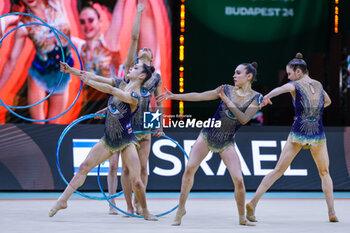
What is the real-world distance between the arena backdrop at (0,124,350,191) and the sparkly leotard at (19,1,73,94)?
1450 millimetres

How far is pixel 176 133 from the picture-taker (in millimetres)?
11211

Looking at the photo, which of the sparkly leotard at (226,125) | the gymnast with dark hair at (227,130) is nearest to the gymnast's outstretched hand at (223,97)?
the gymnast with dark hair at (227,130)

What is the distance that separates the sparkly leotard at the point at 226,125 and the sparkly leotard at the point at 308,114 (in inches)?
28.4

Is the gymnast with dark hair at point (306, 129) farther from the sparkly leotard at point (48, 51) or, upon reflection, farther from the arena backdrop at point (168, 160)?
the sparkly leotard at point (48, 51)

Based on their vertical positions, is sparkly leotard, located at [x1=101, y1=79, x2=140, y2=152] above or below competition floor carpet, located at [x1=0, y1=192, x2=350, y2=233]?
above

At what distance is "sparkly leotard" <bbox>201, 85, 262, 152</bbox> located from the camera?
23.4ft

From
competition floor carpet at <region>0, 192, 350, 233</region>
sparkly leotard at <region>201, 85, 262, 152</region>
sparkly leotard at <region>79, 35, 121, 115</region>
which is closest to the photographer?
competition floor carpet at <region>0, 192, 350, 233</region>

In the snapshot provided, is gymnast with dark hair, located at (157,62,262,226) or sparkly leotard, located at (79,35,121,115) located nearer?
gymnast with dark hair, located at (157,62,262,226)

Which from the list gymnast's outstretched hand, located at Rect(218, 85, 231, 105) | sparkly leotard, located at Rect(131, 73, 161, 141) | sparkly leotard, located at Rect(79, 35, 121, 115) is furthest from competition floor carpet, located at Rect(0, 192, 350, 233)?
sparkly leotard, located at Rect(79, 35, 121, 115)

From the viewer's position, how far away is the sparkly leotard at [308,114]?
298 inches

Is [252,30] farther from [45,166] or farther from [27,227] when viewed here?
[27,227]

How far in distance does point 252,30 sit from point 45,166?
5279mm

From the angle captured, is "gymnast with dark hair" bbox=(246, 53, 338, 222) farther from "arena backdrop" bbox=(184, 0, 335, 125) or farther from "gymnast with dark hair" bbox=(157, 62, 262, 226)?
"arena backdrop" bbox=(184, 0, 335, 125)

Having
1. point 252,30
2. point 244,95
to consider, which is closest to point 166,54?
point 252,30
